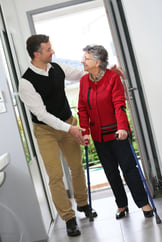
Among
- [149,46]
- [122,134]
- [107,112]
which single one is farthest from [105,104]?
[149,46]

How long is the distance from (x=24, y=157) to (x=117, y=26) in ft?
4.61

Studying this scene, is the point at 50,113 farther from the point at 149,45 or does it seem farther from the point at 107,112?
the point at 149,45

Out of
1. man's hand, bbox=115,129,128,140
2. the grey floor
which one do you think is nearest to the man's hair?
man's hand, bbox=115,129,128,140

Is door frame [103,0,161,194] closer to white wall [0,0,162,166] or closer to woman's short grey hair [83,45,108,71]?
white wall [0,0,162,166]

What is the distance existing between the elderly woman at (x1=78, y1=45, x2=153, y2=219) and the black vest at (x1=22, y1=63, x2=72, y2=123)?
0.49 ft

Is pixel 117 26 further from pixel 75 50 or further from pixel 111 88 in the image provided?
pixel 75 50

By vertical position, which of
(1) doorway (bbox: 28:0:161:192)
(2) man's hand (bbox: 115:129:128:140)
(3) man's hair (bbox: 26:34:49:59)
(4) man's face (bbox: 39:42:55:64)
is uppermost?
(1) doorway (bbox: 28:0:161:192)

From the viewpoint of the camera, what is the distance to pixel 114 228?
9.63 feet

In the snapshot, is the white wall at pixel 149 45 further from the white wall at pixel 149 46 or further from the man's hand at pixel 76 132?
the man's hand at pixel 76 132

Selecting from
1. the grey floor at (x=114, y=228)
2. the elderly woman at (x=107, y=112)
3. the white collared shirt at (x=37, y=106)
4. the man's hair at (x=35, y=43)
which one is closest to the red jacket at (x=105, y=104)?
the elderly woman at (x=107, y=112)

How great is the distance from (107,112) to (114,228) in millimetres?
867

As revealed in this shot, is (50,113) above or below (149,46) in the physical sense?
below

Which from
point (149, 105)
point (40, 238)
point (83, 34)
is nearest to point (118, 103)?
point (149, 105)

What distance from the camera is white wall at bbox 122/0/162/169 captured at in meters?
3.17
